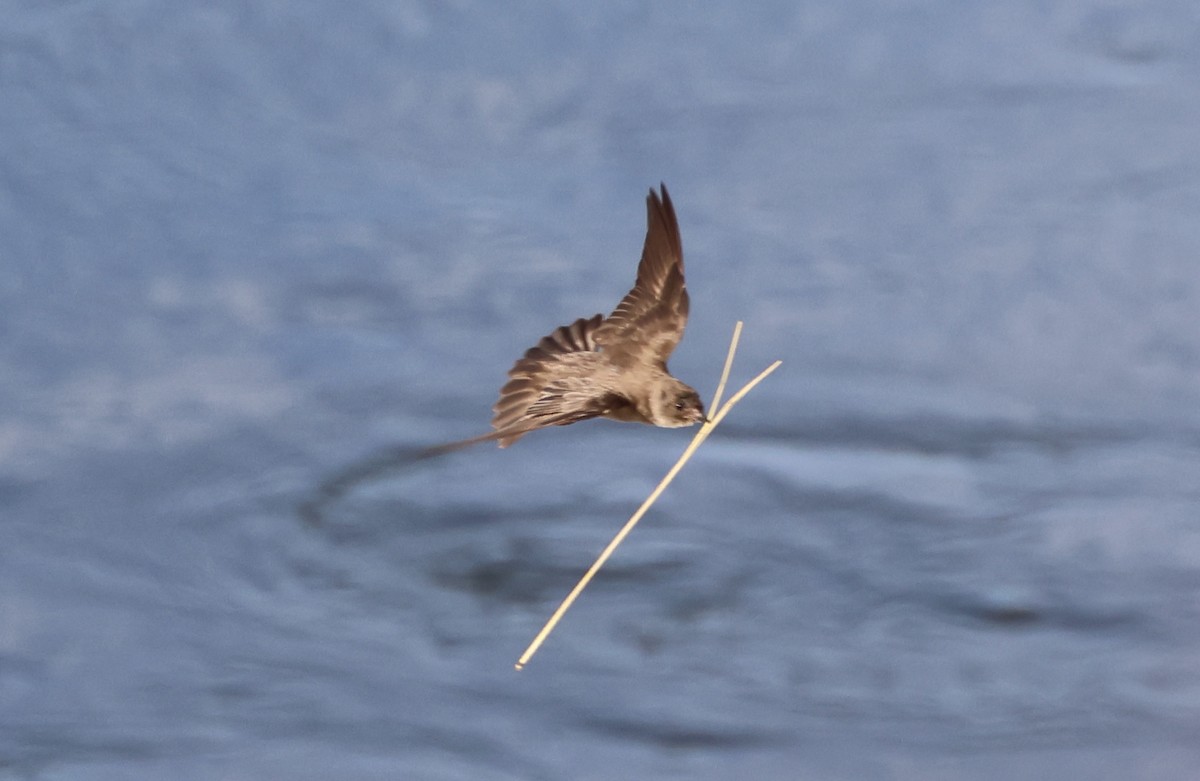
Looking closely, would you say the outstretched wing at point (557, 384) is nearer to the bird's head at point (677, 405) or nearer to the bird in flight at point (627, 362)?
the bird in flight at point (627, 362)

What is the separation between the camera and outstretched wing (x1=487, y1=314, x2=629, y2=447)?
428cm

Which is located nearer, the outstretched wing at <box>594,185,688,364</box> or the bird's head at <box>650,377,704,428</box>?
the bird's head at <box>650,377,704,428</box>

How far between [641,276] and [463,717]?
4.81 feet

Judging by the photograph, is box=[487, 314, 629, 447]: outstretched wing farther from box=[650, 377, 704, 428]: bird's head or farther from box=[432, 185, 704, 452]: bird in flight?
box=[650, 377, 704, 428]: bird's head

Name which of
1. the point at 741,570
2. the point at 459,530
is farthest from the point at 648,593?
the point at 459,530

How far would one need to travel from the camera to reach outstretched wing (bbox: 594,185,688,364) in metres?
4.45

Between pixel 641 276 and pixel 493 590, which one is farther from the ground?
pixel 641 276

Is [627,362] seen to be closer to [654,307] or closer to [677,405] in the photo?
[654,307]

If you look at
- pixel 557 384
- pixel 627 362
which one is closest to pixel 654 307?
pixel 627 362

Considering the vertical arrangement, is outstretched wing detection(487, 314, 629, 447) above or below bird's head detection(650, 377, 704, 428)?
above

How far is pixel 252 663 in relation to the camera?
5098 mm

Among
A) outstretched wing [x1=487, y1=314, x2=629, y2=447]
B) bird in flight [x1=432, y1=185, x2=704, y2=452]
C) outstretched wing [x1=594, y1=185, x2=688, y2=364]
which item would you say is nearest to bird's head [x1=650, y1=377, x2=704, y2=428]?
bird in flight [x1=432, y1=185, x2=704, y2=452]

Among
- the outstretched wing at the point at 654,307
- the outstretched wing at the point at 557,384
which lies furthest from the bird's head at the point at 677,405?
the outstretched wing at the point at 654,307

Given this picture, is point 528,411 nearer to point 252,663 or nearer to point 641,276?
point 641,276
